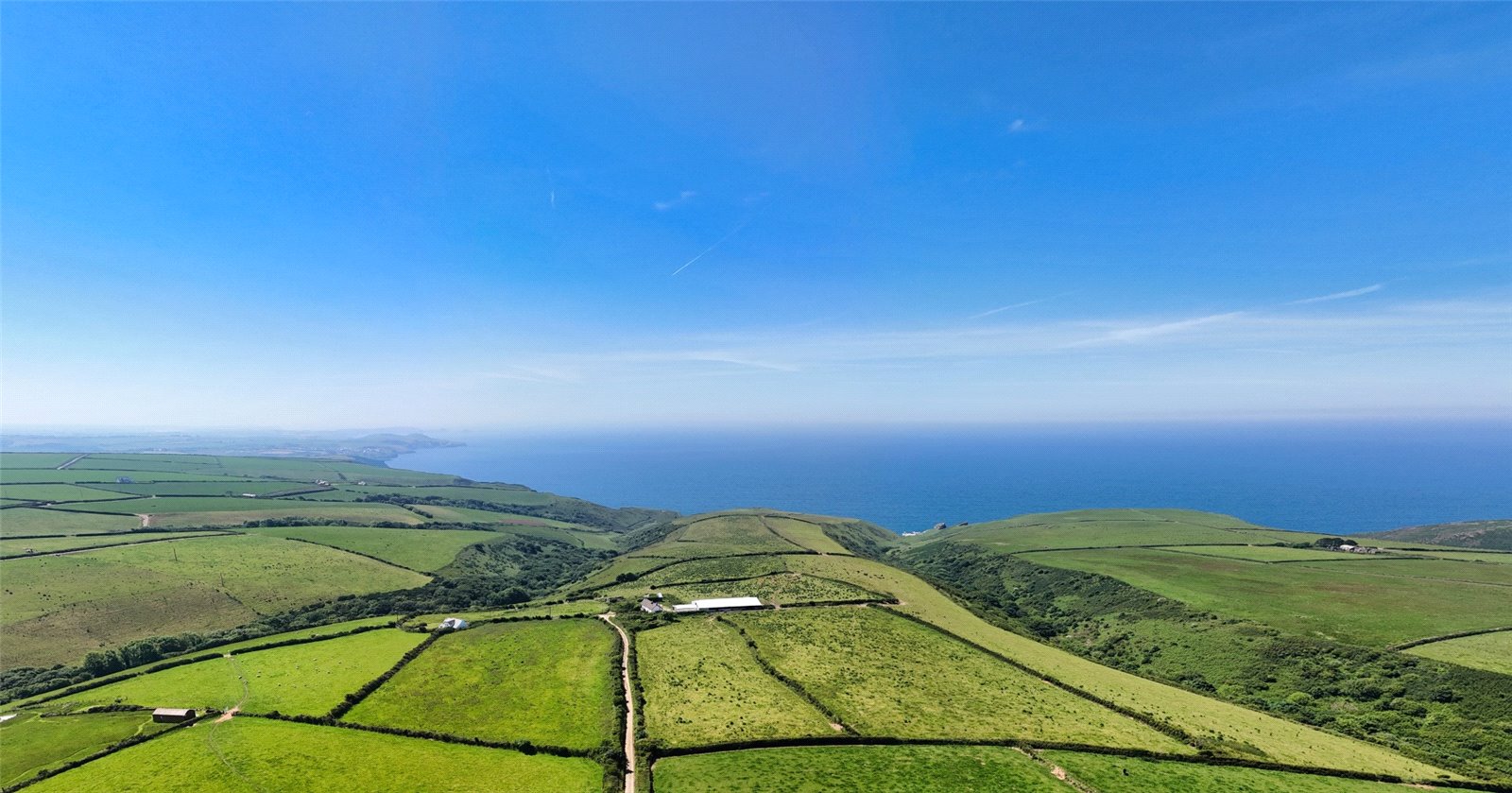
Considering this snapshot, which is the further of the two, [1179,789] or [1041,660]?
[1041,660]

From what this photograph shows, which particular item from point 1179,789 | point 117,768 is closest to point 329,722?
point 117,768

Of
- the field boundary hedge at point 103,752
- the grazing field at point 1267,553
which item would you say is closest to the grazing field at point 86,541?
the field boundary hedge at point 103,752

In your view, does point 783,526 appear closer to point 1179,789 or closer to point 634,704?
point 634,704

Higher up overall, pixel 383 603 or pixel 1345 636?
pixel 1345 636

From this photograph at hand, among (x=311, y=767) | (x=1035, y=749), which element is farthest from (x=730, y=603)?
(x=311, y=767)

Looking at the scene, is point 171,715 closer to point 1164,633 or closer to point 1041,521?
point 1164,633

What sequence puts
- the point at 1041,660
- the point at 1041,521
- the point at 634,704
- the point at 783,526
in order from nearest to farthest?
the point at 634,704, the point at 1041,660, the point at 783,526, the point at 1041,521

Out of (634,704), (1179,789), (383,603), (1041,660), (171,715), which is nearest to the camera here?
(1179,789)
